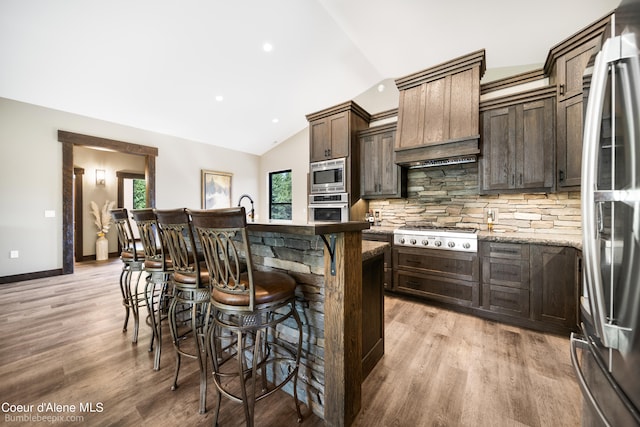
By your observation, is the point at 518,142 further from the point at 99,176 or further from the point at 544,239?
the point at 99,176

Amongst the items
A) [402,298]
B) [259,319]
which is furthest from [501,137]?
[259,319]

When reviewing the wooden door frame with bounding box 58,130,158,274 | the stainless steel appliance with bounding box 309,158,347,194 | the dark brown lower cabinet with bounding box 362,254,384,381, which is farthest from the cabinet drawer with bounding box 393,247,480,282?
the wooden door frame with bounding box 58,130,158,274

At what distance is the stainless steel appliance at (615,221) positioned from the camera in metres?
0.61

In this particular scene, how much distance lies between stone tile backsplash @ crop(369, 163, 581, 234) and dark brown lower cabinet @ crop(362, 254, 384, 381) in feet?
6.94

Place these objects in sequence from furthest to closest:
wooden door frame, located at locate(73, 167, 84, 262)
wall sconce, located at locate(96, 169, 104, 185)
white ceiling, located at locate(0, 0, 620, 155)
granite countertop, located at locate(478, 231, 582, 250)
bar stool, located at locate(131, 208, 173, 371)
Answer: wall sconce, located at locate(96, 169, 104, 185)
wooden door frame, located at locate(73, 167, 84, 262)
white ceiling, located at locate(0, 0, 620, 155)
granite countertop, located at locate(478, 231, 582, 250)
bar stool, located at locate(131, 208, 173, 371)

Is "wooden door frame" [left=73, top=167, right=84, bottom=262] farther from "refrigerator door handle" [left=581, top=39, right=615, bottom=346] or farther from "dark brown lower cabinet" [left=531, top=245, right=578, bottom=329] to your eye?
"dark brown lower cabinet" [left=531, top=245, right=578, bottom=329]

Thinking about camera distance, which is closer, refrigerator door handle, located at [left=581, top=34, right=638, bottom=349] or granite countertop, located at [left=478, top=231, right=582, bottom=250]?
refrigerator door handle, located at [left=581, top=34, right=638, bottom=349]

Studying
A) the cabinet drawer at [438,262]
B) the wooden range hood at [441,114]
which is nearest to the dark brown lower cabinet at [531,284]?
the cabinet drawer at [438,262]

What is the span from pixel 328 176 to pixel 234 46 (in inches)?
99.4

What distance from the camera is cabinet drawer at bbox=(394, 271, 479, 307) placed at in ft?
8.93

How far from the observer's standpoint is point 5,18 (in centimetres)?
276

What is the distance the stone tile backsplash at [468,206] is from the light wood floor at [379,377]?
1285mm

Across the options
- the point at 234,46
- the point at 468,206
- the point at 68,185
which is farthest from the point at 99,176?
the point at 468,206

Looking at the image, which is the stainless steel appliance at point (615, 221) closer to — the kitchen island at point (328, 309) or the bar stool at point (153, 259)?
the kitchen island at point (328, 309)
